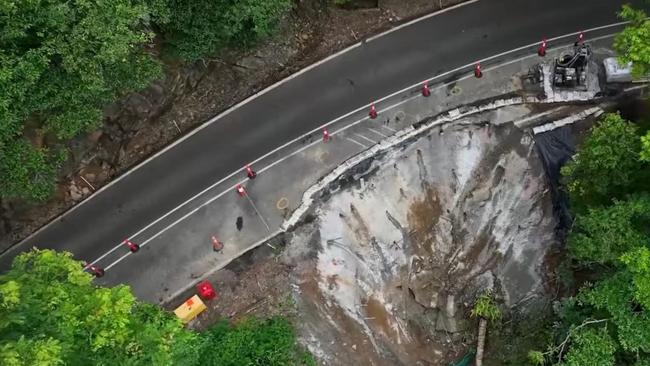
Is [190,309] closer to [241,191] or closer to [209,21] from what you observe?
[241,191]

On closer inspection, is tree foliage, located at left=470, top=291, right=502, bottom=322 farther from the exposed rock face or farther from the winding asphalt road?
the winding asphalt road

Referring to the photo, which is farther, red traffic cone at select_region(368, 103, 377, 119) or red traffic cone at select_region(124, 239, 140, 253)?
red traffic cone at select_region(368, 103, 377, 119)

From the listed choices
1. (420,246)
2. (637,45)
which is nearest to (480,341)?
(420,246)

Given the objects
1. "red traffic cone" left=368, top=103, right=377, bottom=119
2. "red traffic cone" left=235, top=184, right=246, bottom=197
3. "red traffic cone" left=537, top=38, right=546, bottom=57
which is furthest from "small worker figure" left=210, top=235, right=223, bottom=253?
"red traffic cone" left=537, top=38, right=546, bottom=57

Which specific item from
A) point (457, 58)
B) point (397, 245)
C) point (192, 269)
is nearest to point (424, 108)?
point (457, 58)

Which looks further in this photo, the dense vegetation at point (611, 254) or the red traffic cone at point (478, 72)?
the red traffic cone at point (478, 72)

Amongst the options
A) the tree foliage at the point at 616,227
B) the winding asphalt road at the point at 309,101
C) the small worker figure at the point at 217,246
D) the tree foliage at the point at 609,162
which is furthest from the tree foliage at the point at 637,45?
the small worker figure at the point at 217,246

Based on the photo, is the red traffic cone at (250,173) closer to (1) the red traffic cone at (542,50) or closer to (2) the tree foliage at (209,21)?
(2) the tree foliage at (209,21)
